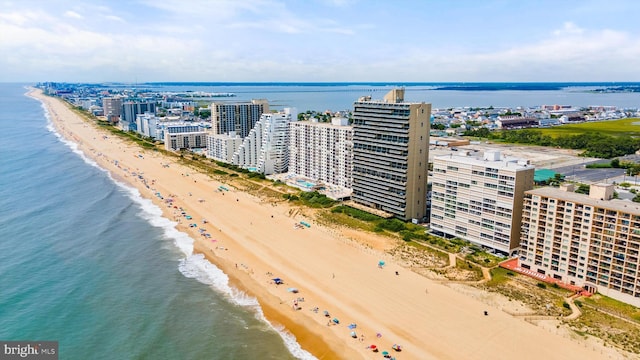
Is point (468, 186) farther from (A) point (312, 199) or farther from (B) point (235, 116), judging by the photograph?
(B) point (235, 116)

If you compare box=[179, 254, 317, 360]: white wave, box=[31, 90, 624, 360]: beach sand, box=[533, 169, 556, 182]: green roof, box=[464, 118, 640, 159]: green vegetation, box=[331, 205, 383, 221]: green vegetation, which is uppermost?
box=[464, 118, 640, 159]: green vegetation

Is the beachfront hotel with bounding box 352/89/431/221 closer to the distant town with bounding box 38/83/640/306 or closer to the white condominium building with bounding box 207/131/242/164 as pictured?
the distant town with bounding box 38/83/640/306

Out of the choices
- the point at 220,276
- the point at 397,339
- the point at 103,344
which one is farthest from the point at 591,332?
the point at 103,344

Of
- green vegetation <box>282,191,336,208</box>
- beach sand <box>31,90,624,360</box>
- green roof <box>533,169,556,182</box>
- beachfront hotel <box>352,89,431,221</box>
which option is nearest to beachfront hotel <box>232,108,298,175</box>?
green vegetation <box>282,191,336,208</box>

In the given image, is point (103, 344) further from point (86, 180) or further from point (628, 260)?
point (86, 180)

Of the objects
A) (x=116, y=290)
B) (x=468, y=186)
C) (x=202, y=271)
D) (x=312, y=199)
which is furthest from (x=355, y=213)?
(x=116, y=290)

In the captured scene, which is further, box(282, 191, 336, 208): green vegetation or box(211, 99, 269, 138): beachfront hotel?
box(211, 99, 269, 138): beachfront hotel

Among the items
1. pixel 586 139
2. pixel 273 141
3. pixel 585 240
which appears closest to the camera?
pixel 585 240
